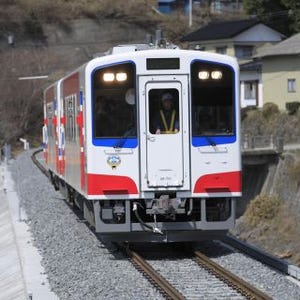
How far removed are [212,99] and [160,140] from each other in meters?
0.93

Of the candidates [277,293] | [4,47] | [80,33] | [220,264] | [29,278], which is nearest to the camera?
[277,293]

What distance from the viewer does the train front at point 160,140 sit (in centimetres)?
1143

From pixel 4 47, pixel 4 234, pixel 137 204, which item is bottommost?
pixel 4 234

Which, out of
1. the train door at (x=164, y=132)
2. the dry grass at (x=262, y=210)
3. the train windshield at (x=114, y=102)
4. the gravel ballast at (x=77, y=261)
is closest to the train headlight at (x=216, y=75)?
the train door at (x=164, y=132)

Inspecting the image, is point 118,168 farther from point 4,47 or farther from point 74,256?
point 4,47

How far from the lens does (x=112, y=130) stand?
11.5 metres

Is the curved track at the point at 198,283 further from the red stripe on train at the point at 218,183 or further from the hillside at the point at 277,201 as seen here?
the hillside at the point at 277,201

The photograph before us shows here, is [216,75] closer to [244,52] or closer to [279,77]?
[279,77]

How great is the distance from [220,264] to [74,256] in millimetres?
2038

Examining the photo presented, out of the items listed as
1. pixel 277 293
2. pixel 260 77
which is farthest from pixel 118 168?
pixel 260 77

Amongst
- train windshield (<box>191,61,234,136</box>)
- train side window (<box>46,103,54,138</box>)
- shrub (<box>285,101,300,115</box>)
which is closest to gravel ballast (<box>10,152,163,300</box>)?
train windshield (<box>191,61,234,136</box>)

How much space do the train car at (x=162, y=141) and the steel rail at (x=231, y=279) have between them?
1.59 feet

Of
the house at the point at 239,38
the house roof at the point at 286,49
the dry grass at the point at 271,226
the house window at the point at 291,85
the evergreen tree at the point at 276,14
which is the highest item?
the evergreen tree at the point at 276,14

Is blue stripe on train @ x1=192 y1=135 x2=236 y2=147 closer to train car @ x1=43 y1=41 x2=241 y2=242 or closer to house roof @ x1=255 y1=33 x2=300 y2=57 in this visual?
train car @ x1=43 y1=41 x2=241 y2=242
